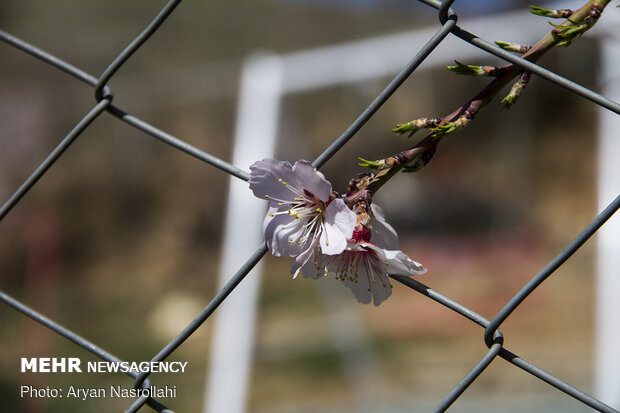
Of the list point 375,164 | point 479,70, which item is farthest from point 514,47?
point 375,164

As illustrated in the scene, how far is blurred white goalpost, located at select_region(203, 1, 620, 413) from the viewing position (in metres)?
2.41

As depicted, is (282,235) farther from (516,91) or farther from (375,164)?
(516,91)

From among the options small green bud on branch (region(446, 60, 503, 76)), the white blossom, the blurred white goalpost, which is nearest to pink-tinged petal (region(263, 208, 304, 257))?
the white blossom

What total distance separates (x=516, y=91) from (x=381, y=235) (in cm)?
16

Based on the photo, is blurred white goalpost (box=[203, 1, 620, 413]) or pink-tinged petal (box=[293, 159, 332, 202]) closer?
pink-tinged petal (box=[293, 159, 332, 202])

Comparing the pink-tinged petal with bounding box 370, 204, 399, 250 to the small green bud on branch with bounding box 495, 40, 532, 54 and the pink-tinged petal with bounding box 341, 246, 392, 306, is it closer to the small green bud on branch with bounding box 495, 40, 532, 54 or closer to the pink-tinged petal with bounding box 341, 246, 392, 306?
the pink-tinged petal with bounding box 341, 246, 392, 306

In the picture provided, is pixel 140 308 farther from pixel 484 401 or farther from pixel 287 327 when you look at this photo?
pixel 484 401

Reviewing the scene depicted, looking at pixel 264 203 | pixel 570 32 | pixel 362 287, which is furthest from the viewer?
pixel 264 203

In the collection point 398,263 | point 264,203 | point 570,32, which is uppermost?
point 264,203

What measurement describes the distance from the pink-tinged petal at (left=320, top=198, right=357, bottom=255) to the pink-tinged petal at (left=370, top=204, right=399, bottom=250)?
49mm

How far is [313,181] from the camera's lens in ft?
1.62

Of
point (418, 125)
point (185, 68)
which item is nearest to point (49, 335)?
point (185, 68)

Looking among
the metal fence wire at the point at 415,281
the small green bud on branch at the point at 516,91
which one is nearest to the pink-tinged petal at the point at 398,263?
the metal fence wire at the point at 415,281

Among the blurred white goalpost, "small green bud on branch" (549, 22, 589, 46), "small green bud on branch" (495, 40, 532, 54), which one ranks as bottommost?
"small green bud on branch" (549, 22, 589, 46)
